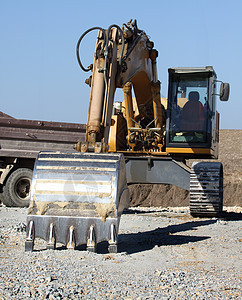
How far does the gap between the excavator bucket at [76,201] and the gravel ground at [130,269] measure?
0.59ft

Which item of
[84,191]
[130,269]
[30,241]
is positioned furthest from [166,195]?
[130,269]

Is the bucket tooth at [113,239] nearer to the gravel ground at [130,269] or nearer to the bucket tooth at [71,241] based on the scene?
the gravel ground at [130,269]

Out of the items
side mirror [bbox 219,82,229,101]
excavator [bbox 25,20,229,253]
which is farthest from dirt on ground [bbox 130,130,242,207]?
side mirror [bbox 219,82,229,101]

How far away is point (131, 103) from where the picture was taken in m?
10.0

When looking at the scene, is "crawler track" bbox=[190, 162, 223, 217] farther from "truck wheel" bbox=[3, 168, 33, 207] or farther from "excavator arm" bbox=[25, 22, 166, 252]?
"truck wheel" bbox=[3, 168, 33, 207]

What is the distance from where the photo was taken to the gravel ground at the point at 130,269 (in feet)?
11.2

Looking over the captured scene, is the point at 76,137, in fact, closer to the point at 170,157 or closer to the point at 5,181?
the point at 5,181

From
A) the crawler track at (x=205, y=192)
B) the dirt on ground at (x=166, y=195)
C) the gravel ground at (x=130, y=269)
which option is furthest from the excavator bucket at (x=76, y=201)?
the dirt on ground at (x=166, y=195)

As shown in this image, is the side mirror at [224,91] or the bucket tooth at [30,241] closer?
the bucket tooth at [30,241]

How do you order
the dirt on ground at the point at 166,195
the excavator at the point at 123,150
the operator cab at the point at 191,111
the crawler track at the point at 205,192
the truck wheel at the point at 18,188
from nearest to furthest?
1. the excavator at the point at 123,150
2. the crawler track at the point at 205,192
3. the operator cab at the point at 191,111
4. the truck wheel at the point at 18,188
5. the dirt on ground at the point at 166,195

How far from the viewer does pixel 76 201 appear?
5.03 metres

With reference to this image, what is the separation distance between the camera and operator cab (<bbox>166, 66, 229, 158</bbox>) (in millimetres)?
9211

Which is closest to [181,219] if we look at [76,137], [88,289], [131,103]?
[131,103]

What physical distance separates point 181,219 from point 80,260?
17.0 ft
